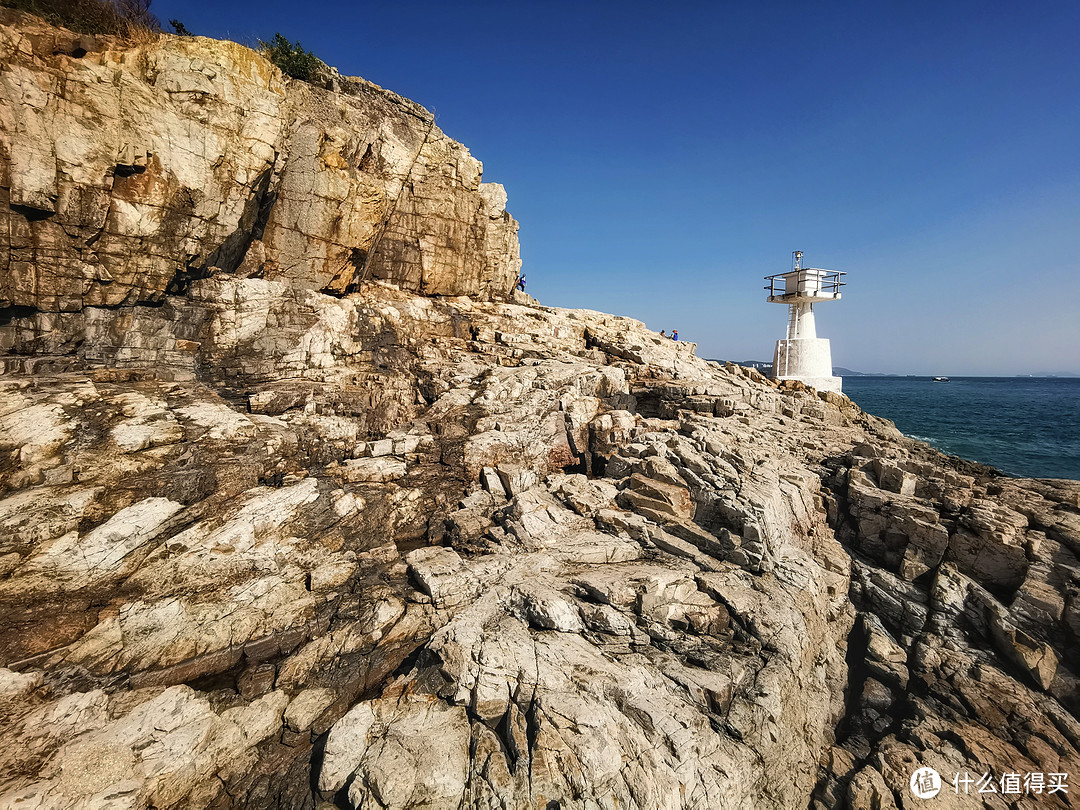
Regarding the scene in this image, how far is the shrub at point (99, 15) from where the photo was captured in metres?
16.2

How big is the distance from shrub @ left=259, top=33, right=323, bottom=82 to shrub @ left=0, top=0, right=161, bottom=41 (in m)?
4.55

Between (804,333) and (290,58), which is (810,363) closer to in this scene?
(804,333)

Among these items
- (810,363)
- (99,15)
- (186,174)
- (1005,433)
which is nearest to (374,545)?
(186,174)

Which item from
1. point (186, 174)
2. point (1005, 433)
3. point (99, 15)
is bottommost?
point (1005, 433)

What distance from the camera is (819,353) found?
32.1 metres

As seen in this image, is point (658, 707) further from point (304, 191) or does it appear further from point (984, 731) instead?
point (304, 191)

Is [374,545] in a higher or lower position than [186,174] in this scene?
lower

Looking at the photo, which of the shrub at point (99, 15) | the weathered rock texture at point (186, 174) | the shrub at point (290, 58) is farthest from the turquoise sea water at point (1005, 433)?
the shrub at point (99, 15)

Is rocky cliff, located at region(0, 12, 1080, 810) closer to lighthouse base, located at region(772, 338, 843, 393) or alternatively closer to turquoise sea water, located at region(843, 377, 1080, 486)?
lighthouse base, located at region(772, 338, 843, 393)

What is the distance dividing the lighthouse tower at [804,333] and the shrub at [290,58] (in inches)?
1323

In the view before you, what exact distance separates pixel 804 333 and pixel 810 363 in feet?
8.17

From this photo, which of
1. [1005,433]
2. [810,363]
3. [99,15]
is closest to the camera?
[99,15]

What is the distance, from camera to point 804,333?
3275cm

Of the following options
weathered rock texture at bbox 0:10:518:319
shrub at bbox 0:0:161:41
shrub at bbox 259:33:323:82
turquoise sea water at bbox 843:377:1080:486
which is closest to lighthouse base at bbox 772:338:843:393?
turquoise sea water at bbox 843:377:1080:486
